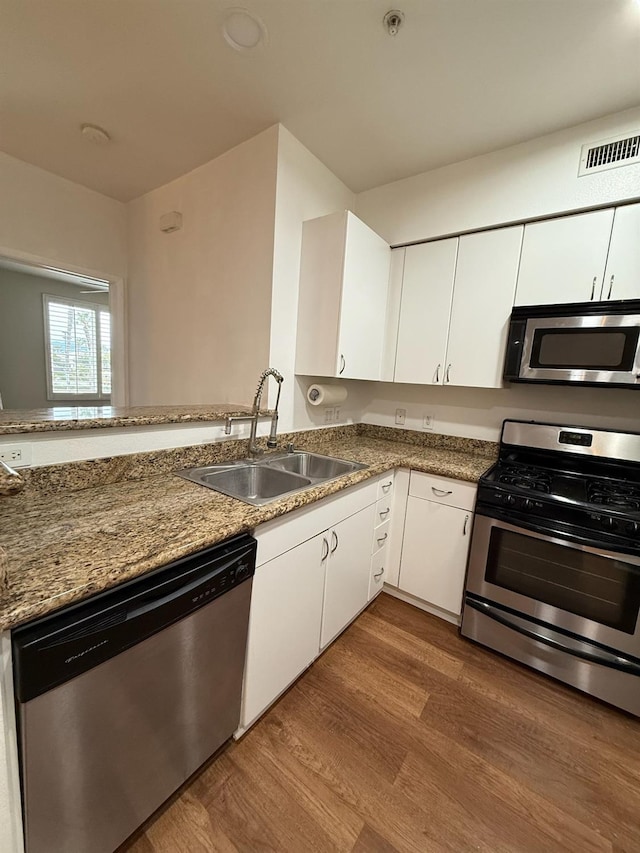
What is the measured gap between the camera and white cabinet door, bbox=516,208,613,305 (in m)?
1.67

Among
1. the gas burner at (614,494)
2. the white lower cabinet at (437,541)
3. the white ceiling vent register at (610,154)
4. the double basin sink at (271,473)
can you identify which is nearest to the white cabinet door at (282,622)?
the double basin sink at (271,473)

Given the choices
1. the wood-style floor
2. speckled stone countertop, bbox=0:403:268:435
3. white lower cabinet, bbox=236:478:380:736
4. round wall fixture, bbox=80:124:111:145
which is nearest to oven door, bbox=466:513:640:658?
the wood-style floor

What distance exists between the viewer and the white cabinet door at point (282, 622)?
1.19m

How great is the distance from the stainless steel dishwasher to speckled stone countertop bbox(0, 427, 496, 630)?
0.21ft

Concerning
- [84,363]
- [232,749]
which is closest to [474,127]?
[232,749]

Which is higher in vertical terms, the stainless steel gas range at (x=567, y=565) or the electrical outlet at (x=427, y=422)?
the electrical outlet at (x=427, y=422)

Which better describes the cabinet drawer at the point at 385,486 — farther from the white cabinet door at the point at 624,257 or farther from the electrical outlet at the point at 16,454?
the electrical outlet at the point at 16,454

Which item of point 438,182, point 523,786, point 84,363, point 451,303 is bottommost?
point 523,786

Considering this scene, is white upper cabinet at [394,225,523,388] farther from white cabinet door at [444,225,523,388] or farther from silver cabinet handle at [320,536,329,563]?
silver cabinet handle at [320,536,329,563]

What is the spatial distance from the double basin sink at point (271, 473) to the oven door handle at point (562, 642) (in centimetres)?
96

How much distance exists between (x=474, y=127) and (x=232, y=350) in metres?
1.73

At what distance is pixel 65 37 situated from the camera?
137cm

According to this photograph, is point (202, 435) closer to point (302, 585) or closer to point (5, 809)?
point (302, 585)

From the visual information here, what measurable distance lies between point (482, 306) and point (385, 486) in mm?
1214
